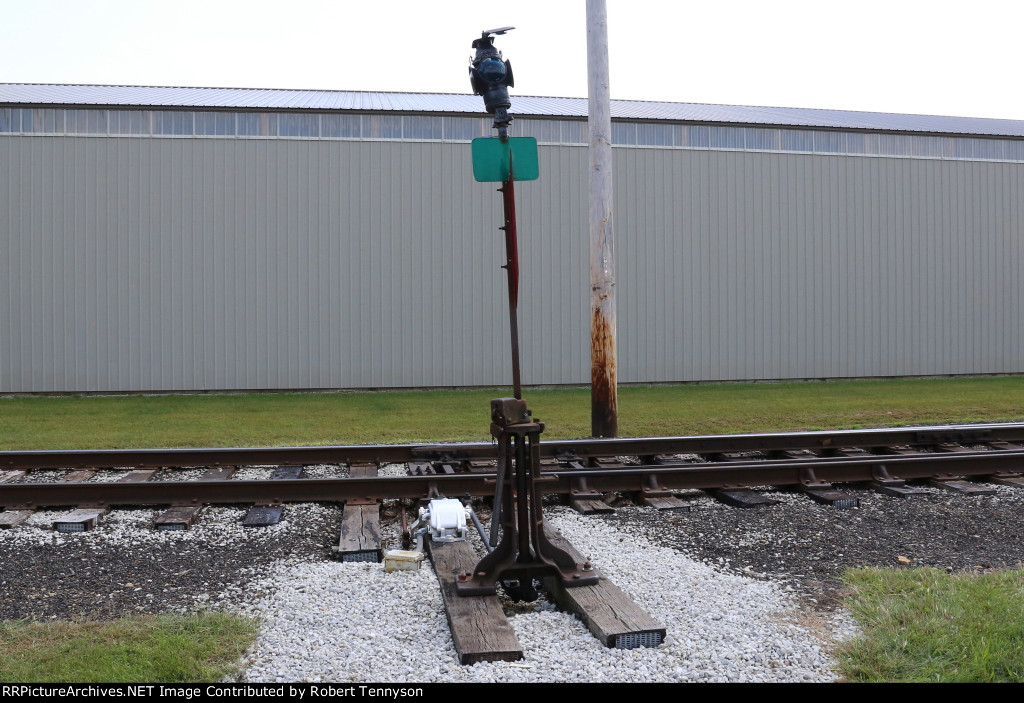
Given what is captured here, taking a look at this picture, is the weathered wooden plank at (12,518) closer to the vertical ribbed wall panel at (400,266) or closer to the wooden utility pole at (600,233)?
the wooden utility pole at (600,233)


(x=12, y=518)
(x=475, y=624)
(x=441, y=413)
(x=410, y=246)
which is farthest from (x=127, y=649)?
(x=410, y=246)

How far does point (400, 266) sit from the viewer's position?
20.1 metres

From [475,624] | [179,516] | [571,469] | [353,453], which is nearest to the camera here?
[475,624]

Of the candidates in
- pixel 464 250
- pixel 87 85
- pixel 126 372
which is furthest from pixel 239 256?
pixel 87 85

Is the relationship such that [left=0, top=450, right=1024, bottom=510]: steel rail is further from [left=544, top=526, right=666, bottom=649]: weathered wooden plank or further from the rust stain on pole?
the rust stain on pole

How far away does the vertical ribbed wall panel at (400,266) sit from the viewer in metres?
19.4

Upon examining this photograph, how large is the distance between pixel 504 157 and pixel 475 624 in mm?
2462

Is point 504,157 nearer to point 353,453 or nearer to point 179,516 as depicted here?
point 179,516

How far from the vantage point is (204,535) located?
19.1ft

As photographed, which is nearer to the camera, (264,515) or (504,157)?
(504,157)

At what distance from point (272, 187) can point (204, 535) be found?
15.4 metres

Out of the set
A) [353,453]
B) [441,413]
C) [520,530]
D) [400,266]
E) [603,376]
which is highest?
[400,266]

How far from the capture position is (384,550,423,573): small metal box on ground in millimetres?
4914

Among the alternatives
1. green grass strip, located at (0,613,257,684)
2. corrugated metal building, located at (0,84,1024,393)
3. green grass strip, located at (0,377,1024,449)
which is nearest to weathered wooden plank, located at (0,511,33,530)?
green grass strip, located at (0,613,257,684)
